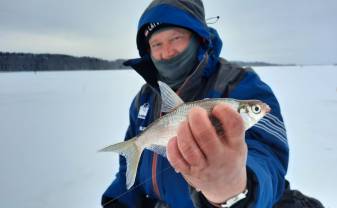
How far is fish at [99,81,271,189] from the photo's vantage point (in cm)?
136

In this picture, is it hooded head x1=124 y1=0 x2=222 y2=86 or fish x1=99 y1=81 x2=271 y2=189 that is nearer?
fish x1=99 y1=81 x2=271 y2=189

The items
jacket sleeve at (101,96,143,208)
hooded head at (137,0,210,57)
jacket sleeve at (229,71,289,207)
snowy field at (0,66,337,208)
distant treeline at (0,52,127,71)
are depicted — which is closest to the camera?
jacket sleeve at (229,71,289,207)

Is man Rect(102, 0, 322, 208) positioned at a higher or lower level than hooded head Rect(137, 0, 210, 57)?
lower

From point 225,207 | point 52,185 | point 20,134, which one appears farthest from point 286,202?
point 20,134

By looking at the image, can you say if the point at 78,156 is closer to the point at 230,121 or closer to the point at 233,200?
the point at 233,200

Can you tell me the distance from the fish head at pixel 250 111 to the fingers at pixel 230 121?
0.25 meters

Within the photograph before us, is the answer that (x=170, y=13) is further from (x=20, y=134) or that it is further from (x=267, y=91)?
(x=20, y=134)

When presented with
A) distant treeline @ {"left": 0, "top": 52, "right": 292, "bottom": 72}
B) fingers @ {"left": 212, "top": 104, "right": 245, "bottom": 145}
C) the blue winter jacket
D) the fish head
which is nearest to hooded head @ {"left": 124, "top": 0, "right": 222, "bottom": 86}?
the blue winter jacket

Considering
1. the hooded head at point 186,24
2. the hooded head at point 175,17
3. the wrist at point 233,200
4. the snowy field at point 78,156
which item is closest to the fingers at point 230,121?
the wrist at point 233,200

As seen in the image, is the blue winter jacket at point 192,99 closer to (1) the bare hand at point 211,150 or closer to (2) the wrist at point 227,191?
(2) the wrist at point 227,191

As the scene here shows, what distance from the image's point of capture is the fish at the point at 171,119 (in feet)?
4.46

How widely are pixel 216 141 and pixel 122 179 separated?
7.29 feet

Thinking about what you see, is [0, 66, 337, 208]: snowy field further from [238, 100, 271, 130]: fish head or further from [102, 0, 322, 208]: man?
[238, 100, 271, 130]: fish head

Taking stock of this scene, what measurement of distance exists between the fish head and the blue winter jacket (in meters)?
0.28
